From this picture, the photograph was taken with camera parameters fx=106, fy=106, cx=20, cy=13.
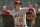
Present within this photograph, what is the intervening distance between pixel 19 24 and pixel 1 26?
2.11 meters

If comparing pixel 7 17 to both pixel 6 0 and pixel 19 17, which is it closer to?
pixel 6 0

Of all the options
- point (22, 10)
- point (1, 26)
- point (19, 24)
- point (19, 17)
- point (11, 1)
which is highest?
point (11, 1)

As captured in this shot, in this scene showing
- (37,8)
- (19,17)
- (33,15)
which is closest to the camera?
(33,15)

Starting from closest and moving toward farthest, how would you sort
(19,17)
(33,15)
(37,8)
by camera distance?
(33,15), (19,17), (37,8)

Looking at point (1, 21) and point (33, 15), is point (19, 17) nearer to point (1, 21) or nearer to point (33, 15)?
point (33, 15)

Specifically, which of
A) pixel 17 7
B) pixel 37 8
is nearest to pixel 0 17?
pixel 37 8

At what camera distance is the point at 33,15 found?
2.57 metres

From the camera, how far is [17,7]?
277cm

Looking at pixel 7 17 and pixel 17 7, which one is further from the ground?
pixel 17 7

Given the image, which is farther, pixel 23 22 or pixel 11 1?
pixel 11 1

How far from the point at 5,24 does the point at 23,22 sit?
2.15 meters

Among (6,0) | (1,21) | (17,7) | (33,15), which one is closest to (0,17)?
(1,21)

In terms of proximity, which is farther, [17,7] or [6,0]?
[6,0]

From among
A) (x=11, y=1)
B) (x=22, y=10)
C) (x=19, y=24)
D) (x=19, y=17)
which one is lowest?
(x=19, y=24)
